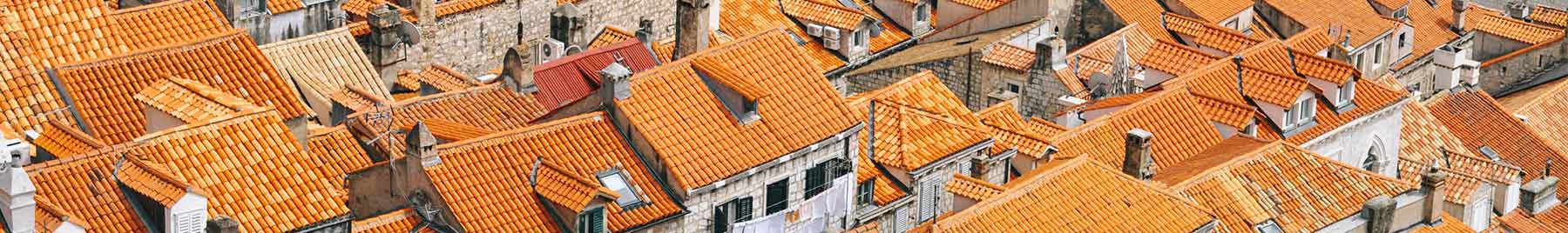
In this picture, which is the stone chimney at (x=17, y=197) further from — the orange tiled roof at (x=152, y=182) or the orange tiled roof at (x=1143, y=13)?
the orange tiled roof at (x=1143, y=13)

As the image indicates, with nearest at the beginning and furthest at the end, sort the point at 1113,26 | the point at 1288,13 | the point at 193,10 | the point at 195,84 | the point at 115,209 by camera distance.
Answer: the point at 115,209
the point at 195,84
the point at 193,10
the point at 1113,26
the point at 1288,13

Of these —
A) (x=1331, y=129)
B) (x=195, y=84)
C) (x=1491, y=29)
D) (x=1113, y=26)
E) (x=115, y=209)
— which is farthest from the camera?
(x=1491, y=29)

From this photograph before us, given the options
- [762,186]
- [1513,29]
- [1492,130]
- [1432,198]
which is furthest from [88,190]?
[1513,29]

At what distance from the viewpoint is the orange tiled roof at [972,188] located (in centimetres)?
6197

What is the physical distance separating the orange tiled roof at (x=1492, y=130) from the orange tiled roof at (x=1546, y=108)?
66cm

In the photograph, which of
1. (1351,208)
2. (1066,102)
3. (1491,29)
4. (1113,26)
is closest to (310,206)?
(1351,208)

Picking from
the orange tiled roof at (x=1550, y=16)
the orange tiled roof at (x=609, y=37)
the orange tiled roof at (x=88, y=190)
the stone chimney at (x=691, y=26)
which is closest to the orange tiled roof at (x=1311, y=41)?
the orange tiled roof at (x=609, y=37)

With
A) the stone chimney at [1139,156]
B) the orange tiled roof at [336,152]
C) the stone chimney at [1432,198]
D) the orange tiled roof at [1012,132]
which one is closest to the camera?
the orange tiled roof at [336,152]

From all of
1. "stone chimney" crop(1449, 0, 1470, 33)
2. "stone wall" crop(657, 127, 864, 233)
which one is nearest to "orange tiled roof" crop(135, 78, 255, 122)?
"stone wall" crop(657, 127, 864, 233)

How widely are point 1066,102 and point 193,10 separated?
2430 cm

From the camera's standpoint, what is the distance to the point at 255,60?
61.2 m

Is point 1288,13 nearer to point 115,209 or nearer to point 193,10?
point 193,10

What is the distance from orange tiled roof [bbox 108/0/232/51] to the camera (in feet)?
203

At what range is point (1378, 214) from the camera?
66.1 meters
